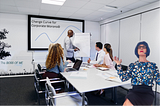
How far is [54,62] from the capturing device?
227 cm

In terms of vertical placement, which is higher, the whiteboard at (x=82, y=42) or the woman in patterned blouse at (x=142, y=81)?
the whiteboard at (x=82, y=42)

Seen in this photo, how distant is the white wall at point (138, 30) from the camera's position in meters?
3.42

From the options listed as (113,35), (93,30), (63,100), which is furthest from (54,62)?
(93,30)

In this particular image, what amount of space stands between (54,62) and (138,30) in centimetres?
318

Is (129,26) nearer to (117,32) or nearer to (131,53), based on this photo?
(117,32)

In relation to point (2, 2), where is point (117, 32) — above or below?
below

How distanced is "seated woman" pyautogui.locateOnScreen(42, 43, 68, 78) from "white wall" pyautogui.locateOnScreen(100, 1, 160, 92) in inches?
113

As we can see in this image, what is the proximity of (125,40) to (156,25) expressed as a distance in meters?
1.28

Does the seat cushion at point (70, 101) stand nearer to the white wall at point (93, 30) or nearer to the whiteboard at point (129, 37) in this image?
the whiteboard at point (129, 37)

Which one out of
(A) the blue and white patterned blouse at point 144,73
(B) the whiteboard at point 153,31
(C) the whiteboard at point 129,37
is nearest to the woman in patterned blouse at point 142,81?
(A) the blue and white patterned blouse at point 144,73

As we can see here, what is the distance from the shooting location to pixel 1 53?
15.4ft

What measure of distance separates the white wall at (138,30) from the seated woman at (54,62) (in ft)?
9.41

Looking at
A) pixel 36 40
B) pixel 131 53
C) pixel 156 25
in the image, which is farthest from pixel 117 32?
pixel 36 40

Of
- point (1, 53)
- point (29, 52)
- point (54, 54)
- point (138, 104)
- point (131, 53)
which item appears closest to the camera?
point (138, 104)
